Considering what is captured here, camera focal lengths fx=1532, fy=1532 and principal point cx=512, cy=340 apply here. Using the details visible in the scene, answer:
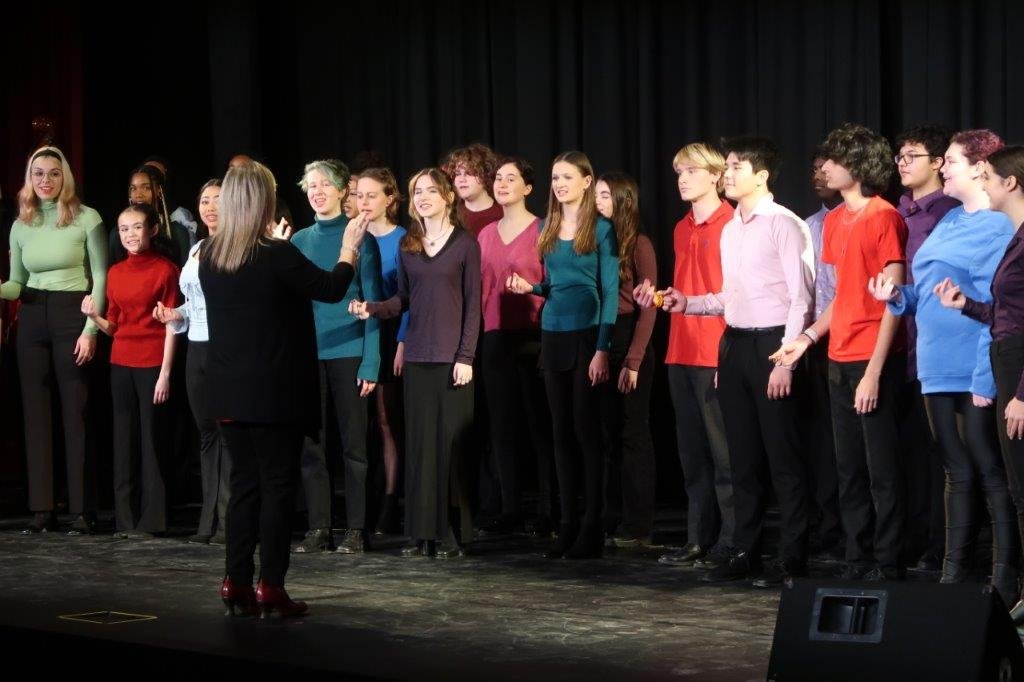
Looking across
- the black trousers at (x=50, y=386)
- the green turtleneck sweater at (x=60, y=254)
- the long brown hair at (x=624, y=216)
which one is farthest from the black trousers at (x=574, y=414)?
the black trousers at (x=50, y=386)

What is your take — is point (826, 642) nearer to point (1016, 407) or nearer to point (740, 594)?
point (1016, 407)

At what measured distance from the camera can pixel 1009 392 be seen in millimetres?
4074

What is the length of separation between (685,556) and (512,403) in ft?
3.26

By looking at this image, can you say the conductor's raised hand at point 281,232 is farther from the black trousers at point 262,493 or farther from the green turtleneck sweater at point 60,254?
the green turtleneck sweater at point 60,254

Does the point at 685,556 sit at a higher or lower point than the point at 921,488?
lower

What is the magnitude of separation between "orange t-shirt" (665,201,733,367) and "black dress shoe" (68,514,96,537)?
100 inches

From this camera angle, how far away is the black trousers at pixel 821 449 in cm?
499

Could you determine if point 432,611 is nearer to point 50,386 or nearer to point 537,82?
point 50,386

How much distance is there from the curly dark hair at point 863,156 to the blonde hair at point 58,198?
10.6 feet

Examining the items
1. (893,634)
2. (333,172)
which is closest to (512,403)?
(333,172)

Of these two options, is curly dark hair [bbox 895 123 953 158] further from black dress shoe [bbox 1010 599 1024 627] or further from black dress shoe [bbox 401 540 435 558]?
black dress shoe [bbox 401 540 435 558]

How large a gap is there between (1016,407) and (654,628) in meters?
1.13

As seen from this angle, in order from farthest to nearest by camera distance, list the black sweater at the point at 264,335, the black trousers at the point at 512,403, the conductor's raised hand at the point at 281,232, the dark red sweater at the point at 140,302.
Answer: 1. the dark red sweater at the point at 140,302
2. the black trousers at the point at 512,403
3. the conductor's raised hand at the point at 281,232
4. the black sweater at the point at 264,335

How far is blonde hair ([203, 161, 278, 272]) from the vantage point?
168 inches
